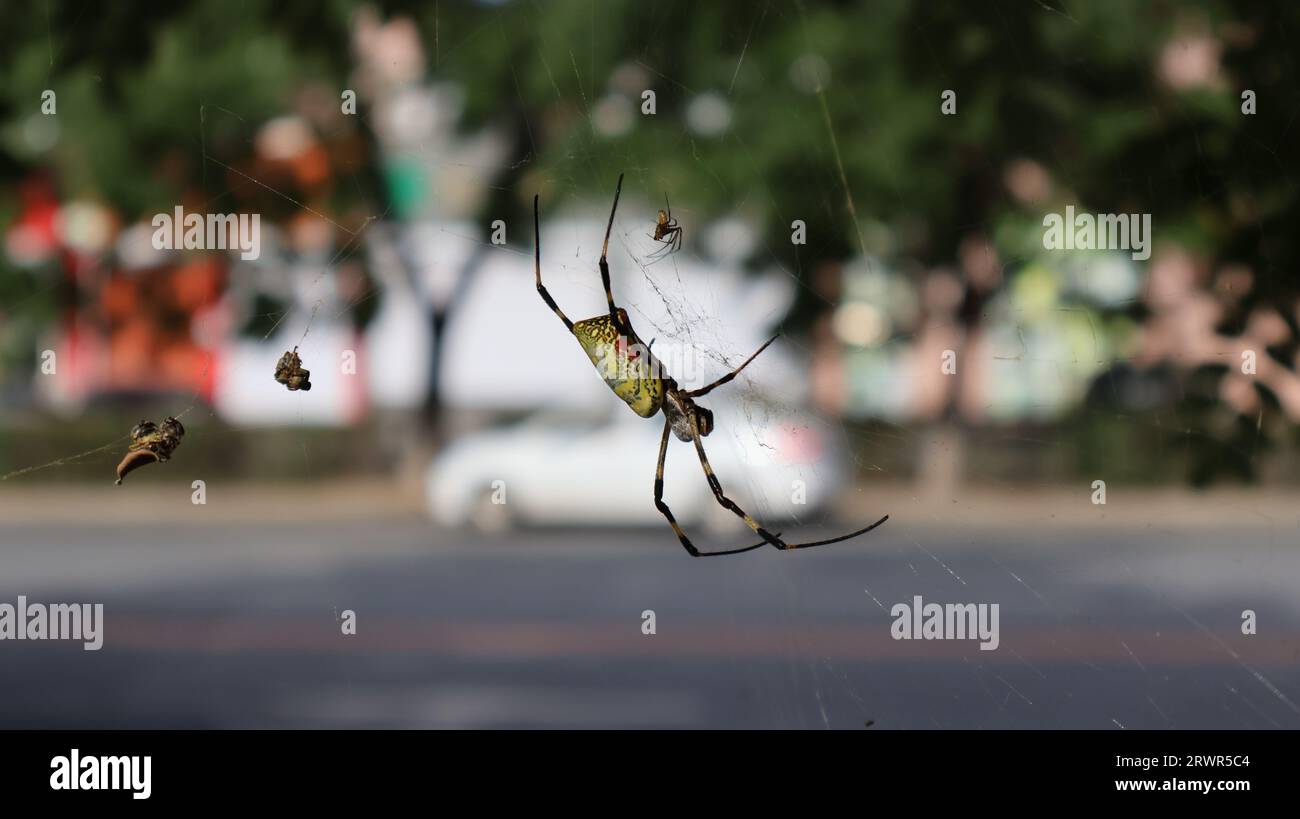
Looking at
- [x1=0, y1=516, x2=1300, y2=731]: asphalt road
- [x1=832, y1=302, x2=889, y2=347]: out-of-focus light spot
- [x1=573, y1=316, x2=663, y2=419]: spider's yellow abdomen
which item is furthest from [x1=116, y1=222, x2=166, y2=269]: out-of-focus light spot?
[x1=573, y1=316, x2=663, y2=419]: spider's yellow abdomen

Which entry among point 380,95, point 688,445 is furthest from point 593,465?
point 688,445

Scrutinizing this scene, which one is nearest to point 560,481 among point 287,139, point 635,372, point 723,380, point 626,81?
point 287,139

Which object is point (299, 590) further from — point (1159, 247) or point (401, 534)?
point (1159, 247)

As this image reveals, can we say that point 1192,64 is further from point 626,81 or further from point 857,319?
point 626,81

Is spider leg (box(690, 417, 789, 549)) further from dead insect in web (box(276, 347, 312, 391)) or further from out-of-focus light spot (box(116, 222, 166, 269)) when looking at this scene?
out-of-focus light spot (box(116, 222, 166, 269))

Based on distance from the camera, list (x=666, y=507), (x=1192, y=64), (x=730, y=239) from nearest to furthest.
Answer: (x=666, y=507)
(x=730, y=239)
(x=1192, y=64)

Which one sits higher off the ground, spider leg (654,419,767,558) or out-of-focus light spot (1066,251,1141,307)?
out-of-focus light spot (1066,251,1141,307)

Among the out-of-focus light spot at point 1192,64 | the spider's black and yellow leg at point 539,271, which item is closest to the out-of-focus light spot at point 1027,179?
the out-of-focus light spot at point 1192,64

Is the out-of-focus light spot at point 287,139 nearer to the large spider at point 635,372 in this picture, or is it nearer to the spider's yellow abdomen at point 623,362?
the large spider at point 635,372
